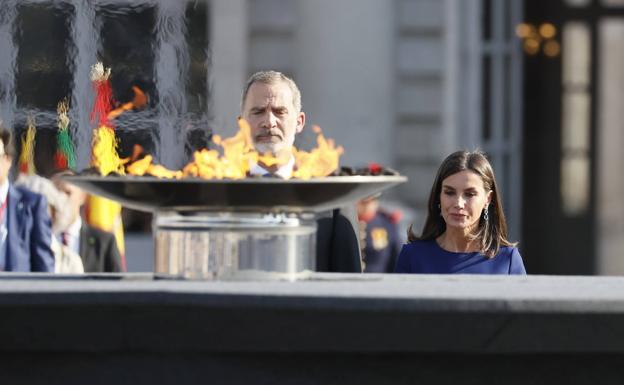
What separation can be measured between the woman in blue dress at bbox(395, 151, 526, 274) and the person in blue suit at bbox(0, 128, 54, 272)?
1.69 m

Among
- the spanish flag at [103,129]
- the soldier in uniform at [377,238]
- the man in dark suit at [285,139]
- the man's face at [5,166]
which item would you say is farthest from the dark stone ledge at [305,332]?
the soldier in uniform at [377,238]

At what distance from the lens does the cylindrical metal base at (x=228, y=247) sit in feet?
11.1

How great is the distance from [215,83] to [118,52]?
0.51 meters

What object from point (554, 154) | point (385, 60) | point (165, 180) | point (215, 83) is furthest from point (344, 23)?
point (165, 180)

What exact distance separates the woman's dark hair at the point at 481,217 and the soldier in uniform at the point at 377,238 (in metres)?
3.28

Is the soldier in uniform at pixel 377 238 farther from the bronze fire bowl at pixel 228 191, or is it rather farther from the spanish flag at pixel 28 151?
the bronze fire bowl at pixel 228 191

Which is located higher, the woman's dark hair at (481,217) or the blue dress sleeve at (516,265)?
the woman's dark hair at (481,217)

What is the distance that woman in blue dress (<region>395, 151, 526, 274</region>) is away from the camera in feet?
14.2

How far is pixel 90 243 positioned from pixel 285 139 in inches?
123

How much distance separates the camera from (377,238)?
805 cm

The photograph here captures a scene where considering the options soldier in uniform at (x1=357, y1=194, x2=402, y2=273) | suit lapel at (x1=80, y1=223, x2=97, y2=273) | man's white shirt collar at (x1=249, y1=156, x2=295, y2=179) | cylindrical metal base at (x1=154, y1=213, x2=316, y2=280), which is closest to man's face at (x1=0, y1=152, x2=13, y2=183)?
man's white shirt collar at (x1=249, y1=156, x2=295, y2=179)

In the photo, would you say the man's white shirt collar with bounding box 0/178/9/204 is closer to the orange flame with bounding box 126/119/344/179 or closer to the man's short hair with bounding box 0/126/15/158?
the man's short hair with bounding box 0/126/15/158

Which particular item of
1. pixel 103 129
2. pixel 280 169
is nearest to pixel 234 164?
pixel 280 169

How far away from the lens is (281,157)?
4.00m
